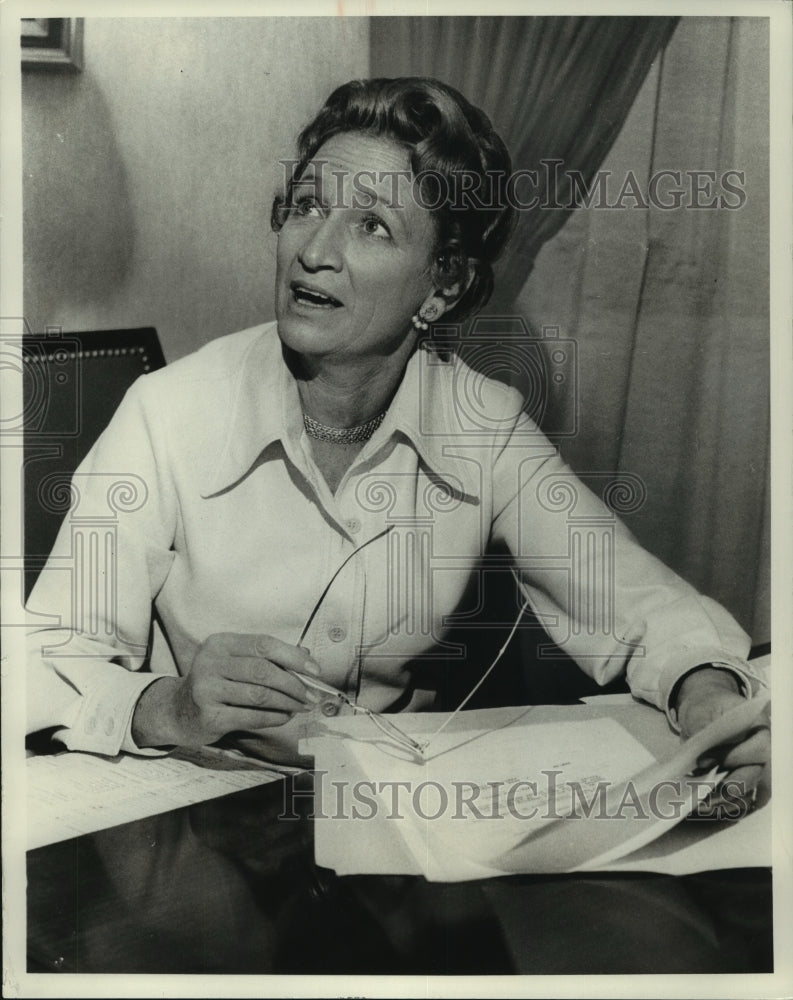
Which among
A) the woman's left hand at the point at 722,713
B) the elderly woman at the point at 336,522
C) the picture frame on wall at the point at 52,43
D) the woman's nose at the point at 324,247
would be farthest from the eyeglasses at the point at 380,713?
the picture frame on wall at the point at 52,43

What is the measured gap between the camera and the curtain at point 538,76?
1.51 m

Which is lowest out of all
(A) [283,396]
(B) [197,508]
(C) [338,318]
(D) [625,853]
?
(D) [625,853]

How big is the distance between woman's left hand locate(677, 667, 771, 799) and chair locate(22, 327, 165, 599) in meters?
0.93

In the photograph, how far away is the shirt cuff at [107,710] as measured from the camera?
151cm

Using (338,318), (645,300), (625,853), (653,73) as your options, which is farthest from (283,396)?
(625,853)

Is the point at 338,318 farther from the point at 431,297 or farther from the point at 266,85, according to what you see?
the point at 266,85

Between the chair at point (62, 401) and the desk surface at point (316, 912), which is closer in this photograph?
the desk surface at point (316, 912)

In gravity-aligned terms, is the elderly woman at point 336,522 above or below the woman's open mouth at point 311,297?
below

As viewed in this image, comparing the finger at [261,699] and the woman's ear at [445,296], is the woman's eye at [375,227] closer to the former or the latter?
the woman's ear at [445,296]

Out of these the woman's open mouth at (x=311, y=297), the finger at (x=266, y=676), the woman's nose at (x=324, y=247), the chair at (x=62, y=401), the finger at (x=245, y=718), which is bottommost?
the finger at (x=245, y=718)

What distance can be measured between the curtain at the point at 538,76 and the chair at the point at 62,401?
1.83 ft

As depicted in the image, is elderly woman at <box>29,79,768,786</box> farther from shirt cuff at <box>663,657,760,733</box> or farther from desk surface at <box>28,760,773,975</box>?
desk surface at <box>28,760,773,975</box>

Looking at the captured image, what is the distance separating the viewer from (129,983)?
5.00 ft

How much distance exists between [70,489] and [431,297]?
0.62 m
